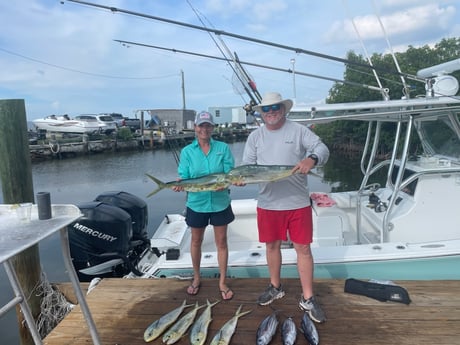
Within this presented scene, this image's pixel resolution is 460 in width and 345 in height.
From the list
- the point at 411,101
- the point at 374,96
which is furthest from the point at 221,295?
the point at 374,96

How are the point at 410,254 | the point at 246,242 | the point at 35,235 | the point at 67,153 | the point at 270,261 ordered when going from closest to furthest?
the point at 35,235
the point at 270,261
the point at 410,254
the point at 246,242
the point at 67,153

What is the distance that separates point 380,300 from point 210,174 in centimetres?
182

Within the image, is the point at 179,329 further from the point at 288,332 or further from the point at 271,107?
the point at 271,107

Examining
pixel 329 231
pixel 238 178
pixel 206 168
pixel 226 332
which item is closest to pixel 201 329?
pixel 226 332

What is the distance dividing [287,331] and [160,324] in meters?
0.99

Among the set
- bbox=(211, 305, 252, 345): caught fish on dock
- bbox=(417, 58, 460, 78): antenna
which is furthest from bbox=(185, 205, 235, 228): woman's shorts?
bbox=(417, 58, 460, 78): antenna

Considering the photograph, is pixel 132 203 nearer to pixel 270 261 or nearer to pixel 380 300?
pixel 270 261

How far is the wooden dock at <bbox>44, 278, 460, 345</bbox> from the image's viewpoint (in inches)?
101

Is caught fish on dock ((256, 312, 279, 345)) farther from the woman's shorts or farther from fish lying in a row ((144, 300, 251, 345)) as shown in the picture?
the woman's shorts

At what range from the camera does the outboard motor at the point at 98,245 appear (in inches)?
161

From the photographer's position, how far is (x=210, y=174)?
2938mm

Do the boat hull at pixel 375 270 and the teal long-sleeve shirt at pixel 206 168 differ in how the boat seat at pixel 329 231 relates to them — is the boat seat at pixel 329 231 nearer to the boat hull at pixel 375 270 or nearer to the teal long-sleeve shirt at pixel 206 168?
the boat hull at pixel 375 270

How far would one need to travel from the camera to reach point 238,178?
283 centimetres

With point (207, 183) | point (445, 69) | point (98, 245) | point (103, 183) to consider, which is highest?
point (445, 69)
